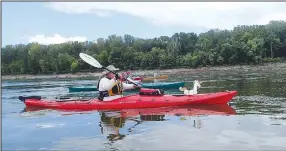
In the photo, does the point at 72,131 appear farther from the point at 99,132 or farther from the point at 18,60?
the point at 18,60

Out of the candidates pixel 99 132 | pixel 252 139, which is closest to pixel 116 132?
pixel 99 132

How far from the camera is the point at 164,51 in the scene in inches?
3479

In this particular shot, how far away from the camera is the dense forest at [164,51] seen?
72125mm

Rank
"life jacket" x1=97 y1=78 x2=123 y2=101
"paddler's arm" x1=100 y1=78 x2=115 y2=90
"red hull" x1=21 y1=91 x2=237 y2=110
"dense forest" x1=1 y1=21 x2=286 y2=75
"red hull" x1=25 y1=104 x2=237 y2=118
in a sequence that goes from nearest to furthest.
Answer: "red hull" x1=25 y1=104 x2=237 y2=118 → "red hull" x1=21 y1=91 x2=237 y2=110 → "paddler's arm" x1=100 y1=78 x2=115 y2=90 → "life jacket" x1=97 y1=78 x2=123 y2=101 → "dense forest" x1=1 y1=21 x2=286 y2=75

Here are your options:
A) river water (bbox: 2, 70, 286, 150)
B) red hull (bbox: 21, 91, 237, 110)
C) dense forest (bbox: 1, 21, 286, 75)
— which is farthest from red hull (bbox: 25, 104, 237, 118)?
dense forest (bbox: 1, 21, 286, 75)

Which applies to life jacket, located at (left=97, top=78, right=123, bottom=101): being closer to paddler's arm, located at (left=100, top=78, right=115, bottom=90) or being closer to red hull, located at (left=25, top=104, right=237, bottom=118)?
paddler's arm, located at (left=100, top=78, right=115, bottom=90)

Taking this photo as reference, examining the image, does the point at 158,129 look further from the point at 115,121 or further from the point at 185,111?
the point at 185,111

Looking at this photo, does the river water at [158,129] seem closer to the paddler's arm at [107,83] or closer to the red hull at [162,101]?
the red hull at [162,101]

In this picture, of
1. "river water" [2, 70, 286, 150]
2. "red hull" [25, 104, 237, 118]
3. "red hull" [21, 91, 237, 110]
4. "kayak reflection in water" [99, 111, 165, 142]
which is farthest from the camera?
"red hull" [21, 91, 237, 110]

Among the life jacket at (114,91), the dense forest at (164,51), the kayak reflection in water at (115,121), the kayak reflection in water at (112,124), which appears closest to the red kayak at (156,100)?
the life jacket at (114,91)

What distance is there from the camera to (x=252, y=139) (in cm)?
959

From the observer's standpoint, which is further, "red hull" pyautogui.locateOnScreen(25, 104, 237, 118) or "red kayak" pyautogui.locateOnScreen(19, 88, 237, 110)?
"red kayak" pyautogui.locateOnScreen(19, 88, 237, 110)

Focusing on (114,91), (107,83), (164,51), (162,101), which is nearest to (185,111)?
(162,101)

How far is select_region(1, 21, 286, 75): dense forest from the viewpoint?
72125 mm
